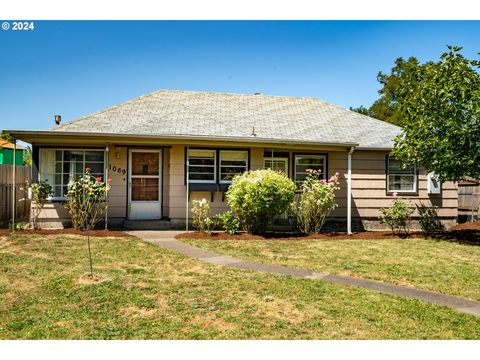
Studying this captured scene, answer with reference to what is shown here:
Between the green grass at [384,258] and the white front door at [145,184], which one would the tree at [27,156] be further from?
the green grass at [384,258]

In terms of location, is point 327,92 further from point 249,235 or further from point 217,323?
point 217,323

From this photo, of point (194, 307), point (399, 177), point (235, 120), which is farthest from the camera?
point (235, 120)

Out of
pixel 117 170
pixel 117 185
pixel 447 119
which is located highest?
pixel 447 119

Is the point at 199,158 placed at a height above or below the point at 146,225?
above

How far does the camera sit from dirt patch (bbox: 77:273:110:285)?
242 inches

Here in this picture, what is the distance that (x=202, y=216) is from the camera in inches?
474

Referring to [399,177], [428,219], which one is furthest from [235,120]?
[428,219]

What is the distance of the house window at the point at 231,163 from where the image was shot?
506 inches

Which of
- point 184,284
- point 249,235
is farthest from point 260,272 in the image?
point 249,235

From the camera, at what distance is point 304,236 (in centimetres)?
1171

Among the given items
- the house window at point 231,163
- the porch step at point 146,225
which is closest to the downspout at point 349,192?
the house window at point 231,163

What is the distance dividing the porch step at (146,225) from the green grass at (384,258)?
2.36 meters

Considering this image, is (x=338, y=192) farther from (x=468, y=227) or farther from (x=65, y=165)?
(x=65, y=165)

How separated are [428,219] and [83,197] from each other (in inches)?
446
